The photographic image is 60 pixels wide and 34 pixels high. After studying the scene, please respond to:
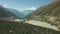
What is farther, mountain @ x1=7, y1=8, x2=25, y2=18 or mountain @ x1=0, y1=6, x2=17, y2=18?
mountain @ x1=7, y1=8, x2=25, y2=18

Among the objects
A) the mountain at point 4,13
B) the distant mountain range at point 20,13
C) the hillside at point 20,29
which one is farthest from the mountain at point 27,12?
the mountain at point 4,13

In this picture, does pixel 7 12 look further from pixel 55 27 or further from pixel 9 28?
pixel 55 27

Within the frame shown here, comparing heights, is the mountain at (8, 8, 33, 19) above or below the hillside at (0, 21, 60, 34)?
above

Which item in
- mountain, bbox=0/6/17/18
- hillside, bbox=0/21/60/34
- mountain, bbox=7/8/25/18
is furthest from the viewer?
mountain, bbox=7/8/25/18

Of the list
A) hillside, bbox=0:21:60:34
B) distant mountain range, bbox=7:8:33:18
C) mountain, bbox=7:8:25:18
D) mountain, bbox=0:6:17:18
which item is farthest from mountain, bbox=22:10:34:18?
mountain, bbox=0:6:17:18

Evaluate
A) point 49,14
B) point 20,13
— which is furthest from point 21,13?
point 49,14

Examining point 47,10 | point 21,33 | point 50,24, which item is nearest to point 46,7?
point 47,10

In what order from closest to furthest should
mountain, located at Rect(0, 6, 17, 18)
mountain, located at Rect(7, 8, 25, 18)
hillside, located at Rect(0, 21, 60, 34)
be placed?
hillside, located at Rect(0, 21, 60, 34) → mountain, located at Rect(0, 6, 17, 18) → mountain, located at Rect(7, 8, 25, 18)

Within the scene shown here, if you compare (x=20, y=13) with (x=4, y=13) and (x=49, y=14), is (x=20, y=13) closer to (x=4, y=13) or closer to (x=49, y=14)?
(x=4, y=13)

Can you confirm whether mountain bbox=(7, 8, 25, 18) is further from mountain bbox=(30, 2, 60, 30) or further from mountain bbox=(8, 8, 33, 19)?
mountain bbox=(30, 2, 60, 30)

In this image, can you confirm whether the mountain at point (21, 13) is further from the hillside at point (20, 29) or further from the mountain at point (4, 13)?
the hillside at point (20, 29)
